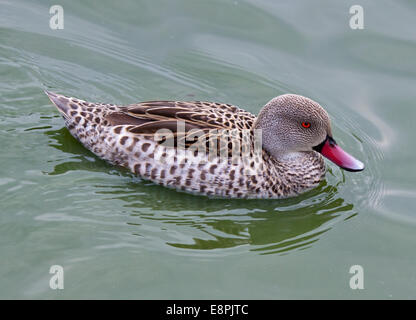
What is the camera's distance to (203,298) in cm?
643

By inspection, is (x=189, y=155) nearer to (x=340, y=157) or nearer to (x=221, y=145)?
(x=221, y=145)

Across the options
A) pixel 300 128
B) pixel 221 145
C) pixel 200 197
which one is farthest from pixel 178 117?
pixel 300 128

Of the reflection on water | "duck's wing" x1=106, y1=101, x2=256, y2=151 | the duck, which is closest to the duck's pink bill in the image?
the duck

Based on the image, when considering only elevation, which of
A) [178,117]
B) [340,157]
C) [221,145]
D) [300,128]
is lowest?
[340,157]

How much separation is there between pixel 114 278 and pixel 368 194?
10.8 feet

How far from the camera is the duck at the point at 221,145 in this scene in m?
7.79

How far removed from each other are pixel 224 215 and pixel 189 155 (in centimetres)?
78

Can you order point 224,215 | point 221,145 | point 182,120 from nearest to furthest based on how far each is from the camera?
point 224,215, point 221,145, point 182,120

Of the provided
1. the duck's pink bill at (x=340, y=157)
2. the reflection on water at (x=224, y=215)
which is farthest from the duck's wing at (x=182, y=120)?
the duck's pink bill at (x=340, y=157)

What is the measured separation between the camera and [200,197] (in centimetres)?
789

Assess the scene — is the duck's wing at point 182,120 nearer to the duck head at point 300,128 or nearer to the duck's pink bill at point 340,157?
the duck head at point 300,128

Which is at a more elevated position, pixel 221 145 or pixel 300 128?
pixel 300 128

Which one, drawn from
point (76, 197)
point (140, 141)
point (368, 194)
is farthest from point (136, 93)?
point (368, 194)

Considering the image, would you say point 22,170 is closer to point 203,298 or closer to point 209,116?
point 209,116
